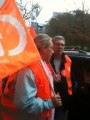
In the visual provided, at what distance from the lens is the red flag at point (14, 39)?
3.28 m

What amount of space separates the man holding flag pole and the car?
1.84 meters

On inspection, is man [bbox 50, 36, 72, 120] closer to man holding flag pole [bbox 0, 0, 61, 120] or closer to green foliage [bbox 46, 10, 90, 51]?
man holding flag pole [bbox 0, 0, 61, 120]

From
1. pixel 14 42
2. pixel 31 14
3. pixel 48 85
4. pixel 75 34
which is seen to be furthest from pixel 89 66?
pixel 75 34

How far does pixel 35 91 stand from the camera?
385 centimetres

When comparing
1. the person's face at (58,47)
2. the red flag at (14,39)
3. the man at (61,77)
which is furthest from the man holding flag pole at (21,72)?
the person's face at (58,47)

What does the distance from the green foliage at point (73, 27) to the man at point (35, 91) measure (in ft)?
136

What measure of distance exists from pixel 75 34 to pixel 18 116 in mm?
46105

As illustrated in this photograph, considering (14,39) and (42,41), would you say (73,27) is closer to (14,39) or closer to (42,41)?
(42,41)

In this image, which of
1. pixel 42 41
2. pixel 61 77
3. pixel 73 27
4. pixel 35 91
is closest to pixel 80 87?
pixel 61 77

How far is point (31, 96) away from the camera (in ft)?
12.5

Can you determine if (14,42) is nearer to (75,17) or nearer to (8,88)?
(8,88)

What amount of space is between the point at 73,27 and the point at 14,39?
48658 mm

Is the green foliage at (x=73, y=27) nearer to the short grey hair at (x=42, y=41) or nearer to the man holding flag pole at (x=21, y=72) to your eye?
the short grey hair at (x=42, y=41)

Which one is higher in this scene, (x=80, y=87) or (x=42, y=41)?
(x=42, y=41)
